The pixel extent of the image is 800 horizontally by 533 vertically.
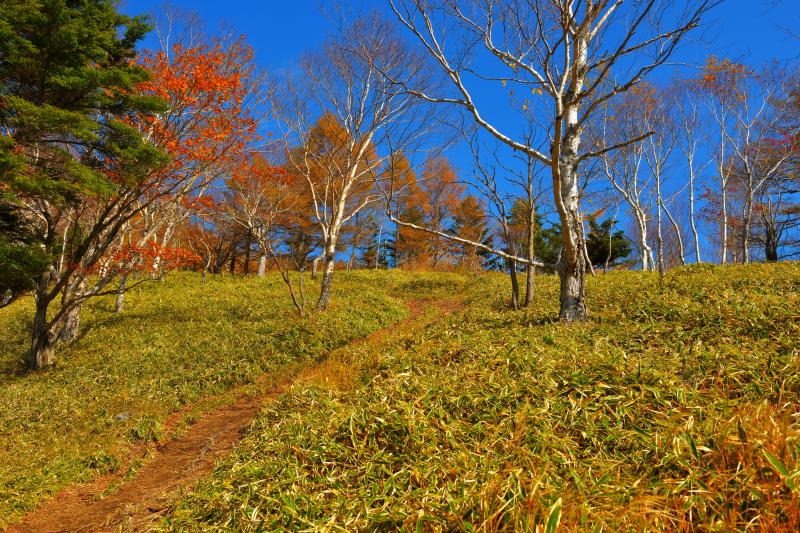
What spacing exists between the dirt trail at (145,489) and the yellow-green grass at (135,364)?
0.24 metres

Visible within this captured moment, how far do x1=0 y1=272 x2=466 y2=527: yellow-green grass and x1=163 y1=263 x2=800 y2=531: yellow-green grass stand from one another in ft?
8.92

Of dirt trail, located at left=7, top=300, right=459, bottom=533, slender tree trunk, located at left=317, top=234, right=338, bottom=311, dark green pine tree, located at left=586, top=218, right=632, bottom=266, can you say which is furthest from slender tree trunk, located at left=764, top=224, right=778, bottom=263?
dirt trail, located at left=7, top=300, right=459, bottom=533

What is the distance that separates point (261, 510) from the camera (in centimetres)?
277

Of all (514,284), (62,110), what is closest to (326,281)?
(514,284)

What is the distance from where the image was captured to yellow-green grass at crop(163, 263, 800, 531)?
2008mm

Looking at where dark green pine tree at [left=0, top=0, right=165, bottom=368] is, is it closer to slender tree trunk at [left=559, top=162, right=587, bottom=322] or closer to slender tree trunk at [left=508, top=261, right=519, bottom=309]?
slender tree trunk at [left=559, top=162, right=587, bottom=322]

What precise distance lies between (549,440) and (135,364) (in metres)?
9.21

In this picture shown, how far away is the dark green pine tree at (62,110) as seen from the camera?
6.52m

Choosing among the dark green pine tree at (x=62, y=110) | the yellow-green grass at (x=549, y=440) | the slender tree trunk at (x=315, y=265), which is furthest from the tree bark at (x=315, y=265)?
the yellow-green grass at (x=549, y=440)

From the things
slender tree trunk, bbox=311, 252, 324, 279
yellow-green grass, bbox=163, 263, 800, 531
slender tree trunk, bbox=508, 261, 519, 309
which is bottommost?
yellow-green grass, bbox=163, 263, 800, 531

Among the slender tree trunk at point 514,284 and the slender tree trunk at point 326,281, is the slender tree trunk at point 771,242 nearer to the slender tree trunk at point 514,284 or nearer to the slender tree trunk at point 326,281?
the slender tree trunk at point 514,284

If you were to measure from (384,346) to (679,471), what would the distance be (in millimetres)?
4979

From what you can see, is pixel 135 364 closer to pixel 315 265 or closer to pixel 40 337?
pixel 40 337

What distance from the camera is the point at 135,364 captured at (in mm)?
8758
